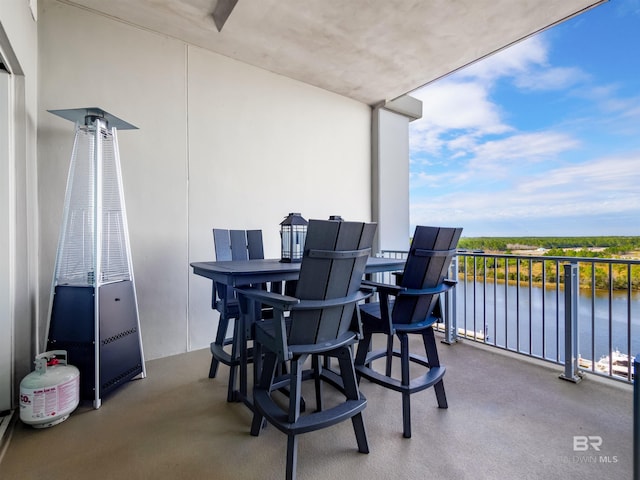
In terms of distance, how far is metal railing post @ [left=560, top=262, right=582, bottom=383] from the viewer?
230 cm

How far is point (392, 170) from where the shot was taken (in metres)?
4.71

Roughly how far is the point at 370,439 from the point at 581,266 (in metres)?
2.32

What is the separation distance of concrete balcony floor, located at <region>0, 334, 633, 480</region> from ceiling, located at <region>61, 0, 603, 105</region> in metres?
3.22

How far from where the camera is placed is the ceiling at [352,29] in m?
2.50

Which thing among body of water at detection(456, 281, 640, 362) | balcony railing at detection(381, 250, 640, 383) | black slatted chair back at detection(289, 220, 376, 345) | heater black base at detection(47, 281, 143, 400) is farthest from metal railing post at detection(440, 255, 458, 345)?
heater black base at detection(47, 281, 143, 400)

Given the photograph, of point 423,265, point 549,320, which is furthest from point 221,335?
point 549,320

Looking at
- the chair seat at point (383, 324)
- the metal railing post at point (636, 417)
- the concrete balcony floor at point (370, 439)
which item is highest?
the metal railing post at point (636, 417)

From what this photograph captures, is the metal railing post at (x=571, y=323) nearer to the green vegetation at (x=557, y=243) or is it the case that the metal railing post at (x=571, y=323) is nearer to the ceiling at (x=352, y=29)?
the green vegetation at (x=557, y=243)

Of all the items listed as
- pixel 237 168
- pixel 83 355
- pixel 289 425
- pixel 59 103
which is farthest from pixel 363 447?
pixel 59 103

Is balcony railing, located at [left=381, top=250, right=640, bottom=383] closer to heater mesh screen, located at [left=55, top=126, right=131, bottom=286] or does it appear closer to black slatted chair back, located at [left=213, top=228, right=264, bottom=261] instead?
black slatted chair back, located at [left=213, top=228, right=264, bottom=261]

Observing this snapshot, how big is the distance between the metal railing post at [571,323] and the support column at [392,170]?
2.46m

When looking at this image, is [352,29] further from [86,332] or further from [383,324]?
[86,332]

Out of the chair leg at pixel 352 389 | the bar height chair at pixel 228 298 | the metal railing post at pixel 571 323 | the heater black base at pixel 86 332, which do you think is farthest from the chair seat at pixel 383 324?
the heater black base at pixel 86 332

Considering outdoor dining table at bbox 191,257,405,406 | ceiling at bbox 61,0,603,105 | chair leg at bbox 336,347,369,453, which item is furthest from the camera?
ceiling at bbox 61,0,603,105
